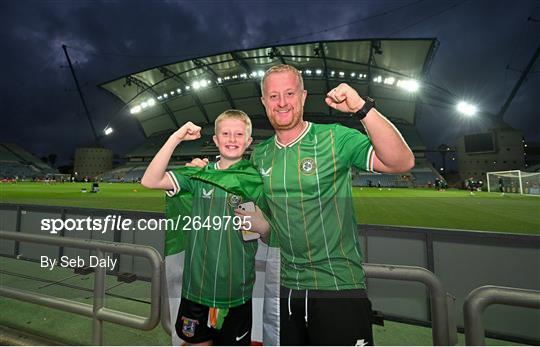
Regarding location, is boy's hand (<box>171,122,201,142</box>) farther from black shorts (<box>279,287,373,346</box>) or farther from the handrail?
the handrail

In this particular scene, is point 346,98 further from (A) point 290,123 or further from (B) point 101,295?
(B) point 101,295

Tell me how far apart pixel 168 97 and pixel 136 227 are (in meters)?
46.8

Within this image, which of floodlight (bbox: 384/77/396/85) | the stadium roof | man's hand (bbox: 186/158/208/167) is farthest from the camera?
floodlight (bbox: 384/77/396/85)

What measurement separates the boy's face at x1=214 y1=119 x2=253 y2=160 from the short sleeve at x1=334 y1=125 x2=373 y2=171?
2.04 ft

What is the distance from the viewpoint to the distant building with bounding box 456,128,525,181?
43.2 m

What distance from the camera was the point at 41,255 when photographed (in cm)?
668

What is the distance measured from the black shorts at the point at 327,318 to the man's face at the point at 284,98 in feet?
3.29

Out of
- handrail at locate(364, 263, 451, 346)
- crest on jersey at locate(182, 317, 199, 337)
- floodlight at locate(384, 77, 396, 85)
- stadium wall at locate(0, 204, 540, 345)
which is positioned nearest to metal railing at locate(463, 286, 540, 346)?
handrail at locate(364, 263, 451, 346)

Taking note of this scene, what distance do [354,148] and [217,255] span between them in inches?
41.8

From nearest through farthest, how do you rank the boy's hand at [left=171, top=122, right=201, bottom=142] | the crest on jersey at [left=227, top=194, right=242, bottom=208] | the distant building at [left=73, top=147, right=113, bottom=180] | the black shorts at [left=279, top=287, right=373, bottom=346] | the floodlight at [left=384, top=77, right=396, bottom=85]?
the black shorts at [left=279, top=287, right=373, bottom=346] → the crest on jersey at [left=227, top=194, right=242, bottom=208] → the boy's hand at [left=171, top=122, right=201, bottom=142] → the floodlight at [left=384, top=77, right=396, bottom=85] → the distant building at [left=73, top=147, right=113, bottom=180]

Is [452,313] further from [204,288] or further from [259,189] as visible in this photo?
[204,288]

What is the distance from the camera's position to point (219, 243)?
172 cm

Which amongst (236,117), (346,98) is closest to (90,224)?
(236,117)

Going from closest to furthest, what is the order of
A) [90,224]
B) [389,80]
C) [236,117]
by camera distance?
[236,117]
[90,224]
[389,80]
